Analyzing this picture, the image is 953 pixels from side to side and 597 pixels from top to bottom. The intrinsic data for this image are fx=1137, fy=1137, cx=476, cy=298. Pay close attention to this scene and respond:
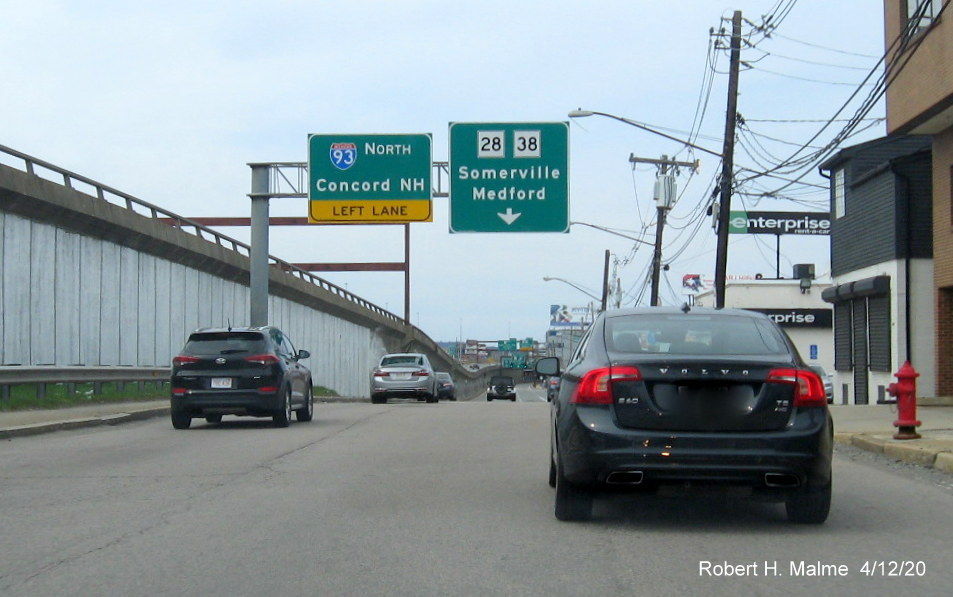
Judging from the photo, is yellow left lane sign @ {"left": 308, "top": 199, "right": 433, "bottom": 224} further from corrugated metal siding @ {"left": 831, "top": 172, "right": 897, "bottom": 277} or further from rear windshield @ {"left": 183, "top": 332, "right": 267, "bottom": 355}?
corrugated metal siding @ {"left": 831, "top": 172, "right": 897, "bottom": 277}

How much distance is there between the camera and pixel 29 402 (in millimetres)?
21453

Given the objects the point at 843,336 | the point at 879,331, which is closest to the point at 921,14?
the point at 879,331

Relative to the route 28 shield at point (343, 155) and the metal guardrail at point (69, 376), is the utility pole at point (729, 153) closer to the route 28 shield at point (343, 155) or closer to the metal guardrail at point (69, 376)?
the route 28 shield at point (343, 155)

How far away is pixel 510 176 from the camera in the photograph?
1115 inches

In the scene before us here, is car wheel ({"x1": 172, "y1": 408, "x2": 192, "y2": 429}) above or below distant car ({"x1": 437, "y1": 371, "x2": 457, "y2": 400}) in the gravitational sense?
above

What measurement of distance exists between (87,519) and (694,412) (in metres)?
4.60

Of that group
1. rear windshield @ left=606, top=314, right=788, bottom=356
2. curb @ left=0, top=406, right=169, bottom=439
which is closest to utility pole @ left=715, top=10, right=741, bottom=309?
curb @ left=0, top=406, right=169, bottom=439

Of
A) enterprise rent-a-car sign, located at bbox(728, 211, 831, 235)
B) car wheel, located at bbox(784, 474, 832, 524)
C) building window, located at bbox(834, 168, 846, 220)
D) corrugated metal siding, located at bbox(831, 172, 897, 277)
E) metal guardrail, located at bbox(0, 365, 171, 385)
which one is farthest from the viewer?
enterprise rent-a-car sign, located at bbox(728, 211, 831, 235)

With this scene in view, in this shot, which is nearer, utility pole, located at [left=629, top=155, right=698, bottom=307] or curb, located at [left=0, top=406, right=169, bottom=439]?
curb, located at [left=0, top=406, right=169, bottom=439]

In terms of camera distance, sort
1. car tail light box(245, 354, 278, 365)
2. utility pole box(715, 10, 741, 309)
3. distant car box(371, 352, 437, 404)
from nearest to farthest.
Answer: car tail light box(245, 354, 278, 365) < utility pole box(715, 10, 741, 309) < distant car box(371, 352, 437, 404)

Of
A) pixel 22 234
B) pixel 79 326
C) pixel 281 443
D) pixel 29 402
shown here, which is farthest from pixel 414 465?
pixel 79 326

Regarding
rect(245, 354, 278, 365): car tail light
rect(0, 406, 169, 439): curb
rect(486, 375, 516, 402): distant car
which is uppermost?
rect(245, 354, 278, 365): car tail light

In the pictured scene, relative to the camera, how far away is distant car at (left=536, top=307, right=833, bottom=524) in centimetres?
741

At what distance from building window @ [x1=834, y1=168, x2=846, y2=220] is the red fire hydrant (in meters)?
19.2
